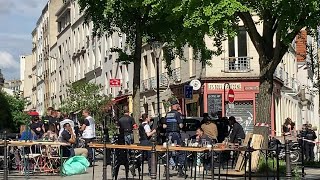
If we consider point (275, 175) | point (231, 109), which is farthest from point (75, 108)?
point (275, 175)

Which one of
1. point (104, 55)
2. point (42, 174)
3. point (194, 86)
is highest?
point (104, 55)

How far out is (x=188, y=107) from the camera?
142 feet

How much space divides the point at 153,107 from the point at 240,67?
10773mm

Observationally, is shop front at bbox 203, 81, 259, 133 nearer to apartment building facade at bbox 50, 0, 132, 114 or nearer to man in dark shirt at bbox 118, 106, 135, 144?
apartment building facade at bbox 50, 0, 132, 114

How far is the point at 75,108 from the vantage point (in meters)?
48.5

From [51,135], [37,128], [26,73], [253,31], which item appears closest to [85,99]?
[37,128]

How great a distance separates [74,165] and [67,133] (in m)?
1.44

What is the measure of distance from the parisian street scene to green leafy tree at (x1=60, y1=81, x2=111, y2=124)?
0.33 ft

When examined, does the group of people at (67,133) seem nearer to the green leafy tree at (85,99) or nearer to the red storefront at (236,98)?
the red storefront at (236,98)

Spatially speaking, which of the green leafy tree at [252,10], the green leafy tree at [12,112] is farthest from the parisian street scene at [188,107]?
the green leafy tree at [12,112]

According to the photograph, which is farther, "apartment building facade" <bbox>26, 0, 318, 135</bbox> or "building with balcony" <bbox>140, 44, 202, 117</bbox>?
"building with balcony" <bbox>140, 44, 202, 117</bbox>

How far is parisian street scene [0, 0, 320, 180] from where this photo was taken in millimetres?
16047

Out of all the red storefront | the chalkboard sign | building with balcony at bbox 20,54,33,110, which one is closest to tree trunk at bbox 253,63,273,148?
the red storefront

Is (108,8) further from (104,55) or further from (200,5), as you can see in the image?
(104,55)
